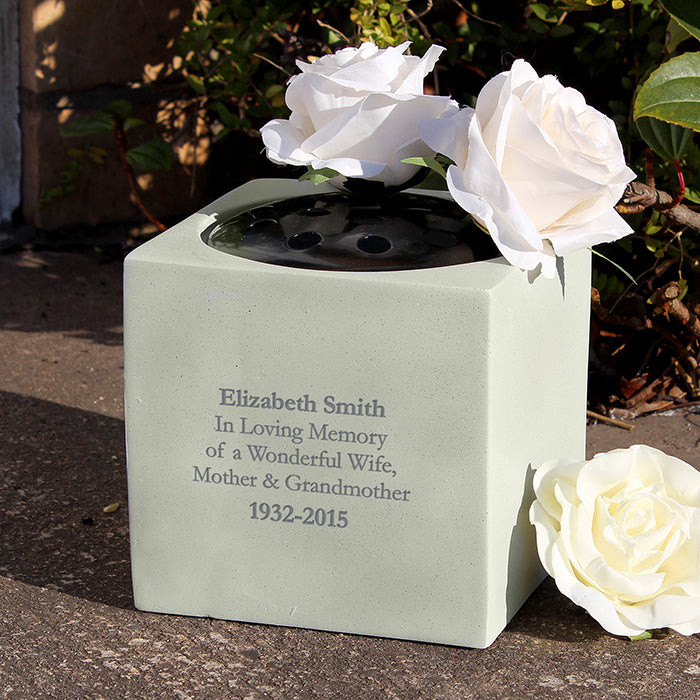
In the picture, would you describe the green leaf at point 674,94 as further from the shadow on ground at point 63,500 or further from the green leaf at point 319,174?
the shadow on ground at point 63,500

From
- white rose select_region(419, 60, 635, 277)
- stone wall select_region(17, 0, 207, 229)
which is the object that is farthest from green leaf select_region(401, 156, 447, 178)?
stone wall select_region(17, 0, 207, 229)

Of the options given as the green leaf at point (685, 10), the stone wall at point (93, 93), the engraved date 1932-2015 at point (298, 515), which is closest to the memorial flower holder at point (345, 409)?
the engraved date 1932-2015 at point (298, 515)

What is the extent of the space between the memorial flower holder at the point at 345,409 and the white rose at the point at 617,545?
0.06m

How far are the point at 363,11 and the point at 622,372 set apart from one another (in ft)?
3.22

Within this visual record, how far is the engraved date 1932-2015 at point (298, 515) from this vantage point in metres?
1.51

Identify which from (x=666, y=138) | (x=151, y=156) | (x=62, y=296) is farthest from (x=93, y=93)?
(x=666, y=138)

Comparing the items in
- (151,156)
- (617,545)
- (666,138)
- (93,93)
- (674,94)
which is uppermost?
(674,94)

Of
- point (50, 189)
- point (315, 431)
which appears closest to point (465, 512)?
point (315, 431)

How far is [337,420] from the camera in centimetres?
147

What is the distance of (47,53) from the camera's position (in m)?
3.16

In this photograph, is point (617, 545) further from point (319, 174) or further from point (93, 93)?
point (93, 93)

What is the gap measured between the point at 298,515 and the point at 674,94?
79 centimetres

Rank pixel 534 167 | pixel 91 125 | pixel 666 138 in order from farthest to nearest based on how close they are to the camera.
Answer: pixel 91 125 → pixel 666 138 → pixel 534 167

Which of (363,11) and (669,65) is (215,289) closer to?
(669,65)
